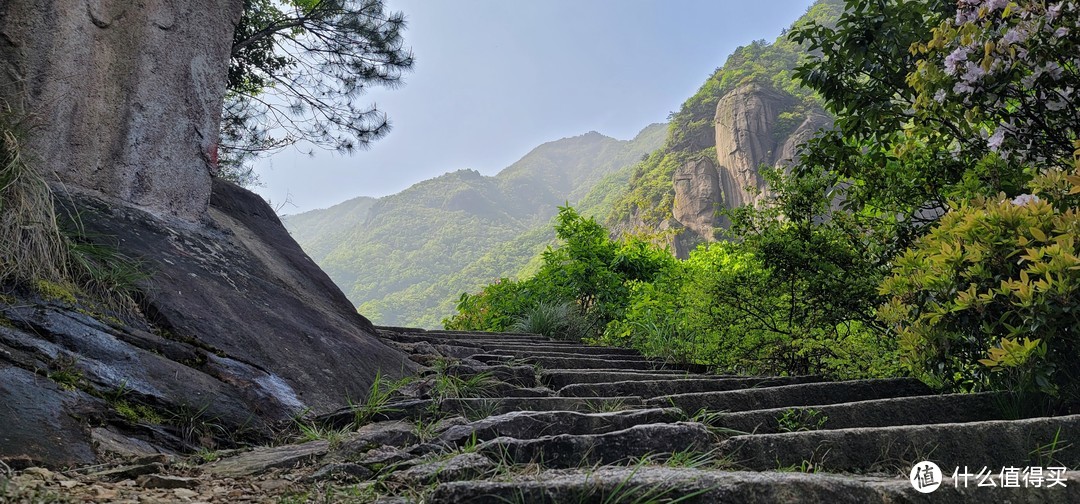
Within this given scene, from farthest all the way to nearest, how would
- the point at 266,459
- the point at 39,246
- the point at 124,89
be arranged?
1. the point at 124,89
2. the point at 39,246
3. the point at 266,459

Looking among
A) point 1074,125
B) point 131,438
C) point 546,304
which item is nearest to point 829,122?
point 546,304

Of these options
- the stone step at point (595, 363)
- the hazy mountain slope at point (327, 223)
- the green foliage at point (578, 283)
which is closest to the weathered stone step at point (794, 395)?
the stone step at point (595, 363)

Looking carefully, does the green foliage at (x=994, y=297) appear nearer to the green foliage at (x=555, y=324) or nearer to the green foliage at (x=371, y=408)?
the green foliage at (x=371, y=408)

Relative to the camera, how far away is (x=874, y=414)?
267 centimetres

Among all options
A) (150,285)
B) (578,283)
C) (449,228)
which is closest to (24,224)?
(150,285)

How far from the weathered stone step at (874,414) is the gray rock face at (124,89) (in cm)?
323

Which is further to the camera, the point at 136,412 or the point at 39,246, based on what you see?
the point at 39,246

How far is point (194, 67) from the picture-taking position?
425cm

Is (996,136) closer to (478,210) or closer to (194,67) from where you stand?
(194,67)

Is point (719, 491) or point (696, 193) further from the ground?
point (696, 193)

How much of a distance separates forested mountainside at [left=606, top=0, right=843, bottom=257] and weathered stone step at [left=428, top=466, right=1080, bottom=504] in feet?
129

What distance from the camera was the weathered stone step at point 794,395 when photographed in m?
2.92

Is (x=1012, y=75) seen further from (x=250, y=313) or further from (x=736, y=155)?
(x=736, y=155)

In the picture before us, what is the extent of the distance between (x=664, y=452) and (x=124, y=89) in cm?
356
